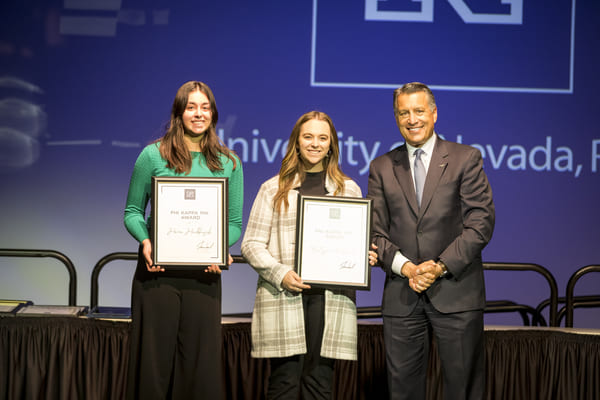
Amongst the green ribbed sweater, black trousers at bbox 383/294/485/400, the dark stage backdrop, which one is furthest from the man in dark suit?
the dark stage backdrop

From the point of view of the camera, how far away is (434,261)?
2.60 meters

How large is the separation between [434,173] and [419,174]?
0.08 metres

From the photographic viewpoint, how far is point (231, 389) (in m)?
3.32

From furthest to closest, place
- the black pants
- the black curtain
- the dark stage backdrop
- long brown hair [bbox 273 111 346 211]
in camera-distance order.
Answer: the dark stage backdrop → the black curtain → long brown hair [bbox 273 111 346 211] → the black pants

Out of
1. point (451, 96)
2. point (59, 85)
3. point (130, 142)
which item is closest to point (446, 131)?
point (451, 96)

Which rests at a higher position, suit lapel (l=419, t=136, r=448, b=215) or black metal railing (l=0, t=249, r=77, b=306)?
suit lapel (l=419, t=136, r=448, b=215)

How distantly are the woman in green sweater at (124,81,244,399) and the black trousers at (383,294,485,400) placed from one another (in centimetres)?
73

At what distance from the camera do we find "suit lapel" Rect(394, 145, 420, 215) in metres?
2.65

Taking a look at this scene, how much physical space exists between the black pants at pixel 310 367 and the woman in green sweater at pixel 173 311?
0.27 m

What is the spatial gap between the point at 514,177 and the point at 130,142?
2.88 metres

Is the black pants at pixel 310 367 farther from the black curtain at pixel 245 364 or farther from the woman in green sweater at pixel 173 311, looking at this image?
the black curtain at pixel 245 364

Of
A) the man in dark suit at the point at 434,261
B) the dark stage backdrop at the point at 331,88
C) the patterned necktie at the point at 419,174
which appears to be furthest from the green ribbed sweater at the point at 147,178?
the dark stage backdrop at the point at 331,88

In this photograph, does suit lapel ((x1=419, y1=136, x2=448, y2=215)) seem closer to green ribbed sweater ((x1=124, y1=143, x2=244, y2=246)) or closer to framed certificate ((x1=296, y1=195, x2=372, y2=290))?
framed certificate ((x1=296, y1=195, x2=372, y2=290))
